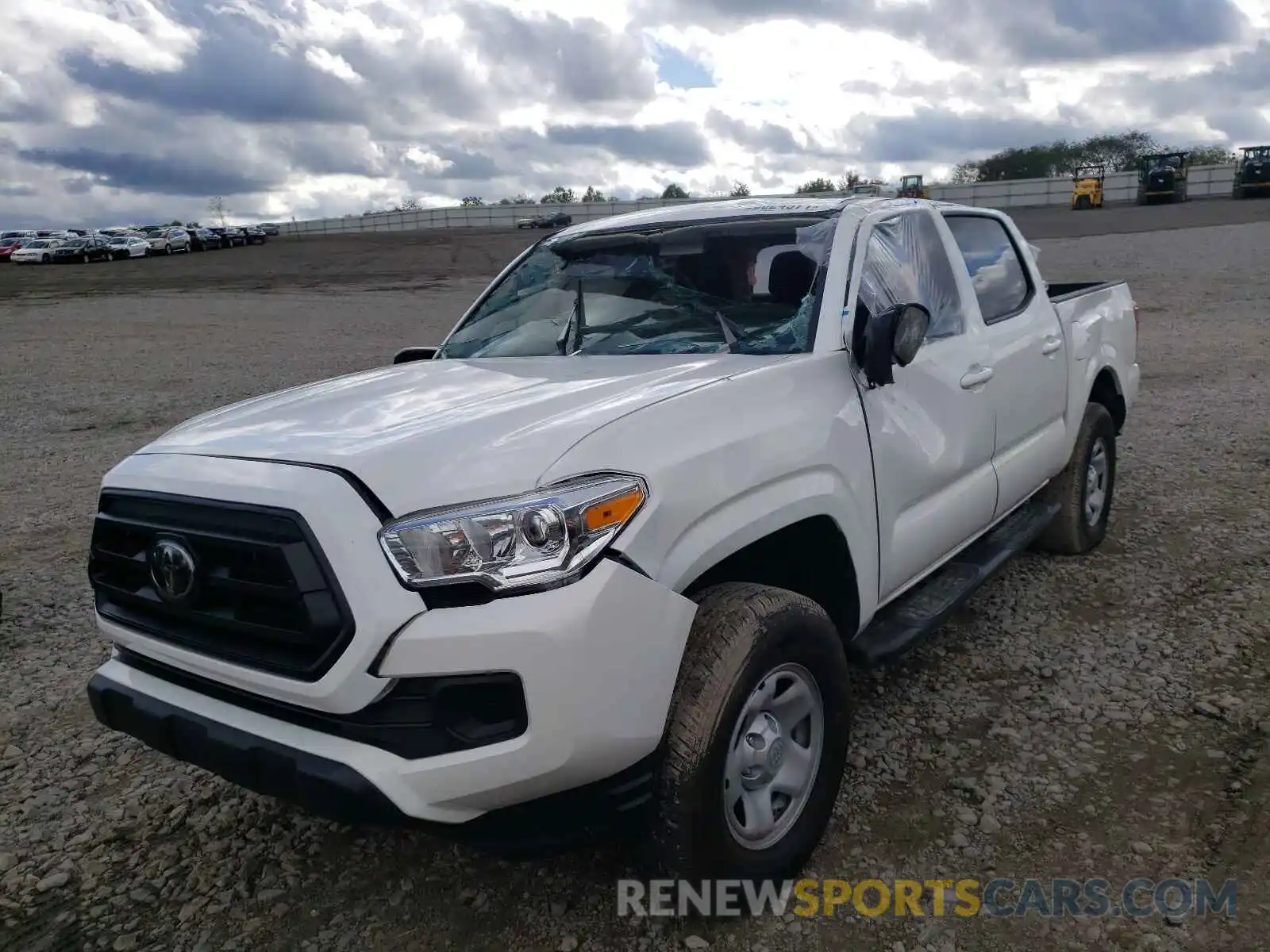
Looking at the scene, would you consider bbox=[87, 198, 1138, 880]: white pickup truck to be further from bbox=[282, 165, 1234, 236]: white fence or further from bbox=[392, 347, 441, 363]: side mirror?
bbox=[282, 165, 1234, 236]: white fence

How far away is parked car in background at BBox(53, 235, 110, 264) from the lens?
146 feet

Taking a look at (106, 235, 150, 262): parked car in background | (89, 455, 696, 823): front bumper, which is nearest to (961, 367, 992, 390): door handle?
(89, 455, 696, 823): front bumper

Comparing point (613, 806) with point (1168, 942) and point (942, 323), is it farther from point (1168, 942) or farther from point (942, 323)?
point (942, 323)

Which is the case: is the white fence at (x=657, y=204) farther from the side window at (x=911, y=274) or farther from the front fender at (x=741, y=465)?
the front fender at (x=741, y=465)

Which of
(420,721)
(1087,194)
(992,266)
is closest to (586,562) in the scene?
(420,721)

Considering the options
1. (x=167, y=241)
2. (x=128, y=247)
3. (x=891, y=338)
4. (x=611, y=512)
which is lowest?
(x=611, y=512)

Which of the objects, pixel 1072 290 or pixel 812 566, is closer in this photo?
pixel 812 566

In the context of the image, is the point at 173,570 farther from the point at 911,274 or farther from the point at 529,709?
the point at 911,274

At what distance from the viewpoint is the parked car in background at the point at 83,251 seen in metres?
44.6

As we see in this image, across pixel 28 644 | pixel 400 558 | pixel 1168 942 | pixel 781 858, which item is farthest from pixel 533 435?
pixel 28 644

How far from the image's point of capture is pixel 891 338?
2963 millimetres

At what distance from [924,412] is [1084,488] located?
2.13m

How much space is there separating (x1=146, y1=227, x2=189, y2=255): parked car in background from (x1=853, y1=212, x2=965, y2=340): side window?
176ft

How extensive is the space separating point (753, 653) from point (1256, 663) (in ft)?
8.74
